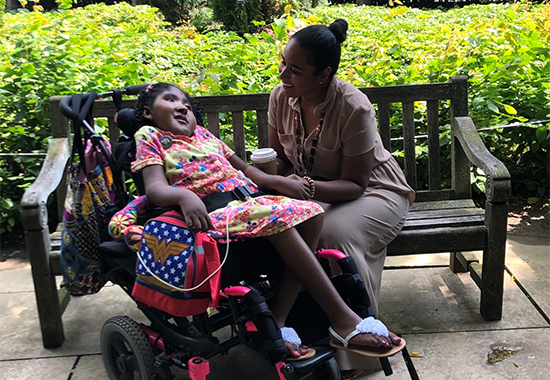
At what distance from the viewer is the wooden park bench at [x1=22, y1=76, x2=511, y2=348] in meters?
2.83

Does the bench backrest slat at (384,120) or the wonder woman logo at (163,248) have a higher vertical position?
the bench backrest slat at (384,120)

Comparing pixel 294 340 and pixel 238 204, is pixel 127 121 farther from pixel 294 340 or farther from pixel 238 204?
pixel 294 340

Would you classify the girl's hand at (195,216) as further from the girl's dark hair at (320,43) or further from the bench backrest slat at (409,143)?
the bench backrest slat at (409,143)

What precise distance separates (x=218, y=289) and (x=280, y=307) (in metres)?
0.34

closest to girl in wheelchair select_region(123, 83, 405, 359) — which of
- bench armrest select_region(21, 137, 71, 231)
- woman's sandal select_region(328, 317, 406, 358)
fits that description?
woman's sandal select_region(328, 317, 406, 358)

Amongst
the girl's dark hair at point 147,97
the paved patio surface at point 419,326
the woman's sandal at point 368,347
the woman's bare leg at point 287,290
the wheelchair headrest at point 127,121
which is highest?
the girl's dark hair at point 147,97

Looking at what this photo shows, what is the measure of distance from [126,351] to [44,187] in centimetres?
95

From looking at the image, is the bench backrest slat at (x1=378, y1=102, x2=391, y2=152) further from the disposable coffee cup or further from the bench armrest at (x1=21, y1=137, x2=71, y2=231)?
the bench armrest at (x1=21, y1=137, x2=71, y2=231)

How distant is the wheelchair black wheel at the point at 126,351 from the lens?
2.40 metres

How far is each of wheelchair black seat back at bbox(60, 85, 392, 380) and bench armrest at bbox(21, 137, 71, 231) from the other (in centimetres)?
41

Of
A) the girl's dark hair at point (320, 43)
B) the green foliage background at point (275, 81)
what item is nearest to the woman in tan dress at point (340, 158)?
the girl's dark hair at point (320, 43)

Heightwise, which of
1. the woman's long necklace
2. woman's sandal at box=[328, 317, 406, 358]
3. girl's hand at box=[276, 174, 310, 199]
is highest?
the woman's long necklace

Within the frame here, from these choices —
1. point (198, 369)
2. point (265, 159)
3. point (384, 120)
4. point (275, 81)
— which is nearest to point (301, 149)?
point (265, 159)

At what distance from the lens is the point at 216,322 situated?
2434 millimetres
